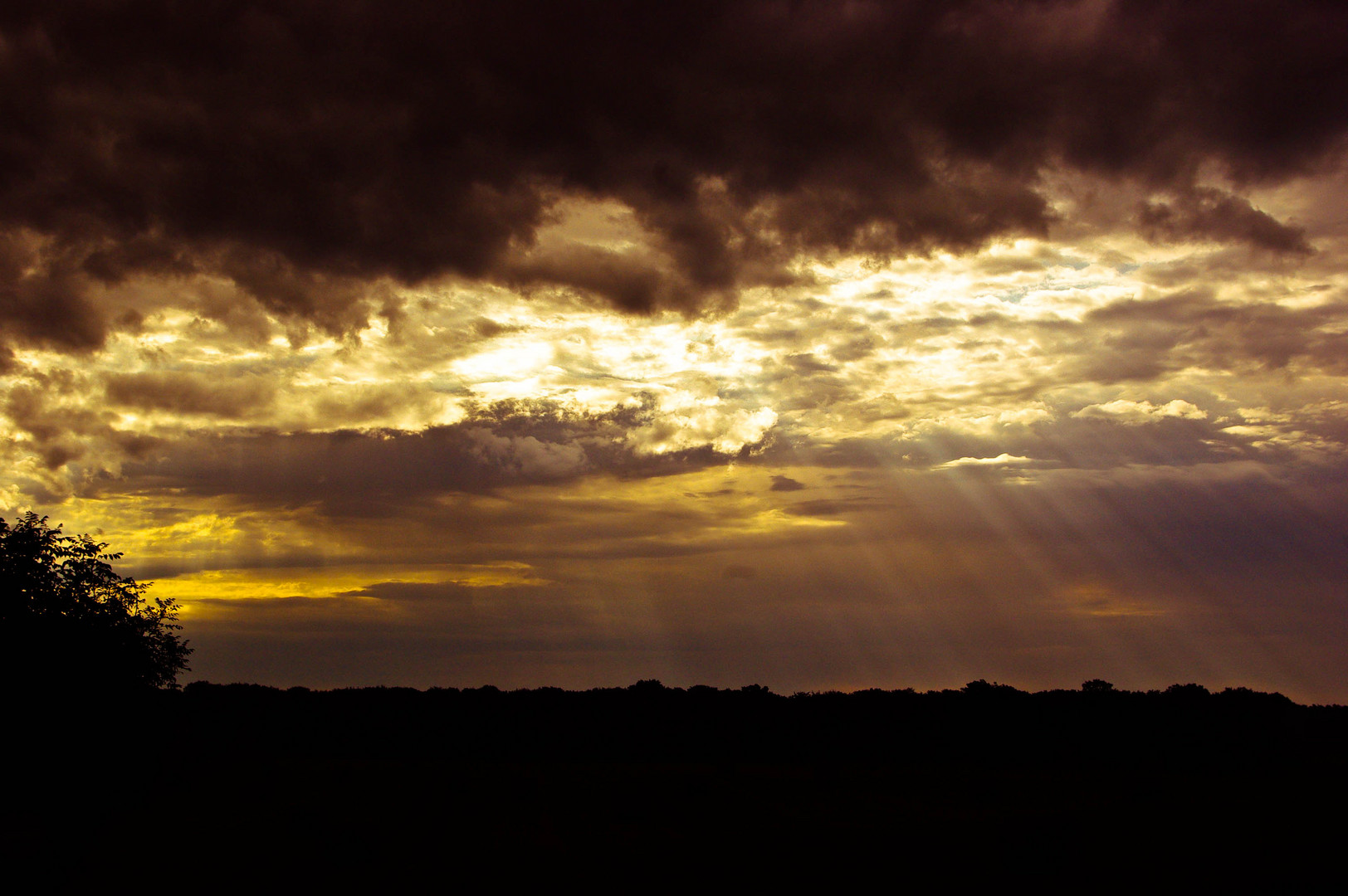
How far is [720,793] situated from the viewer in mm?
76750

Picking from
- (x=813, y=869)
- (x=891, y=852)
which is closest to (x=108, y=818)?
(x=813, y=869)

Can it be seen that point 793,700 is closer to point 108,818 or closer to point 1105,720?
point 1105,720

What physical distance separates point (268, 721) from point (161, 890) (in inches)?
3493

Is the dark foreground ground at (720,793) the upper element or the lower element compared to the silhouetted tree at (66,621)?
lower

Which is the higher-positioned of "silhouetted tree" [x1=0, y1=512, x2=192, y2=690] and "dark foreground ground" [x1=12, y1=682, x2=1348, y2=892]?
"silhouetted tree" [x1=0, y1=512, x2=192, y2=690]

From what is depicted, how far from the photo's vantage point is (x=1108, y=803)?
230 ft

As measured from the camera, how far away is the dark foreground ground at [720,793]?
54.0 meters

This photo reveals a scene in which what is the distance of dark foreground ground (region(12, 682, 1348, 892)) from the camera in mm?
54000

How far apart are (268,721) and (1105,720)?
111445mm

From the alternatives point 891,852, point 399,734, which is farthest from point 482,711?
point 891,852

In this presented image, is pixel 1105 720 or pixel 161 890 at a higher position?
pixel 1105 720

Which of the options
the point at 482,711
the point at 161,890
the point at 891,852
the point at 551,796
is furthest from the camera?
the point at 482,711

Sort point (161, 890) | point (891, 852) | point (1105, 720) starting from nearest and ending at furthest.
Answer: point (161, 890)
point (891, 852)
point (1105, 720)

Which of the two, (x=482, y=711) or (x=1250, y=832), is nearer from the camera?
(x=1250, y=832)
